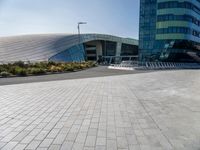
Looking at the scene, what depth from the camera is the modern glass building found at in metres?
52.6

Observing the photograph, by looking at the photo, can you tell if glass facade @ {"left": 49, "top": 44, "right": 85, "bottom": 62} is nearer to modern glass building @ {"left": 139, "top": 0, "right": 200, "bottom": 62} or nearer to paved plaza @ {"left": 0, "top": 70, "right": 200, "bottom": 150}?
modern glass building @ {"left": 139, "top": 0, "right": 200, "bottom": 62}

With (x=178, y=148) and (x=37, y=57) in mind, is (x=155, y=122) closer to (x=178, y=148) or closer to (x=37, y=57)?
(x=178, y=148)

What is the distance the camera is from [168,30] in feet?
174

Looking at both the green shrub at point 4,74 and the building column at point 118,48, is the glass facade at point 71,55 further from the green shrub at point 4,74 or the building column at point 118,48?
the green shrub at point 4,74

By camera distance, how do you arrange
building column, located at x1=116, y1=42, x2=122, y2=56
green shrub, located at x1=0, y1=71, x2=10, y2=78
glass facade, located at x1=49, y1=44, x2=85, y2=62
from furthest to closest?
building column, located at x1=116, y1=42, x2=122, y2=56, glass facade, located at x1=49, y1=44, x2=85, y2=62, green shrub, located at x1=0, y1=71, x2=10, y2=78

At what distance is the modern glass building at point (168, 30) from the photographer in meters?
52.6

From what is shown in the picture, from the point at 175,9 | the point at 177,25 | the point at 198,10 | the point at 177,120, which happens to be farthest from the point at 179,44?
the point at 177,120

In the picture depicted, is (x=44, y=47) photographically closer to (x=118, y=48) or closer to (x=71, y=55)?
(x=71, y=55)

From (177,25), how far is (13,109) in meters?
53.2

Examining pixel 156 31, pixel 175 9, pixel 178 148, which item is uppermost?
pixel 175 9

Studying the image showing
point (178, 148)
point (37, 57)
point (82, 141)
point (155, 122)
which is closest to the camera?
point (178, 148)

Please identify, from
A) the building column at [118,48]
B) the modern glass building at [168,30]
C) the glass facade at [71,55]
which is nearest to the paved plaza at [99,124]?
the glass facade at [71,55]

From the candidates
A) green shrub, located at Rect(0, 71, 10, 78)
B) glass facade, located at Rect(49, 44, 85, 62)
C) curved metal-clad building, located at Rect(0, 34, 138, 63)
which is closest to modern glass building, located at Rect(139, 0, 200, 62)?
glass facade, located at Rect(49, 44, 85, 62)

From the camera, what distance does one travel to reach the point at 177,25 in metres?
52.8
